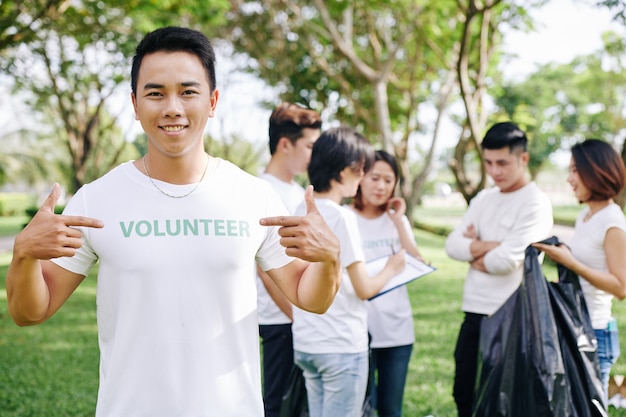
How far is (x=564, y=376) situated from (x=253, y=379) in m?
1.79

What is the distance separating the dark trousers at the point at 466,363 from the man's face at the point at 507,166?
0.74 metres

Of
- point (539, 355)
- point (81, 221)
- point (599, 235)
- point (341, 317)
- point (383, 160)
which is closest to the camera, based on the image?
point (81, 221)

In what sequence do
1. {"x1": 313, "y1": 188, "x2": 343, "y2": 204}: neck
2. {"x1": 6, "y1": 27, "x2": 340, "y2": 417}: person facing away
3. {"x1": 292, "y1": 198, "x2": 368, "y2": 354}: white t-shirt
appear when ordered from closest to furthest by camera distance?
{"x1": 6, "y1": 27, "x2": 340, "y2": 417}: person facing away → {"x1": 292, "y1": 198, "x2": 368, "y2": 354}: white t-shirt → {"x1": 313, "y1": 188, "x2": 343, "y2": 204}: neck

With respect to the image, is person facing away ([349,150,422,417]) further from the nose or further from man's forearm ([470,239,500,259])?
the nose

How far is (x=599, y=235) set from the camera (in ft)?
11.8

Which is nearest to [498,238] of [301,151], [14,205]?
[301,151]

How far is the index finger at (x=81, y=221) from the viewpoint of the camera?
5.85 feet

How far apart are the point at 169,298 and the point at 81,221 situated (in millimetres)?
301

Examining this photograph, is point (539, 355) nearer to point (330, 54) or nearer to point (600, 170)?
point (600, 170)

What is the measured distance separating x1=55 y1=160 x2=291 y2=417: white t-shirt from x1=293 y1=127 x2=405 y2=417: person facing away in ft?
Result: 3.59

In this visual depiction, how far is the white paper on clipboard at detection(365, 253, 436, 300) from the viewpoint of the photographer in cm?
333

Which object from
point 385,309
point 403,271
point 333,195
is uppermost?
point 333,195

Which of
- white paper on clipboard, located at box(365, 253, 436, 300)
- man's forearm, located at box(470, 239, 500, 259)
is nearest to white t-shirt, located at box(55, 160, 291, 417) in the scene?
white paper on clipboard, located at box(365, 253, 436, 300)

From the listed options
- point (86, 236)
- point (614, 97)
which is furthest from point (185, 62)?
point (614, 97)
